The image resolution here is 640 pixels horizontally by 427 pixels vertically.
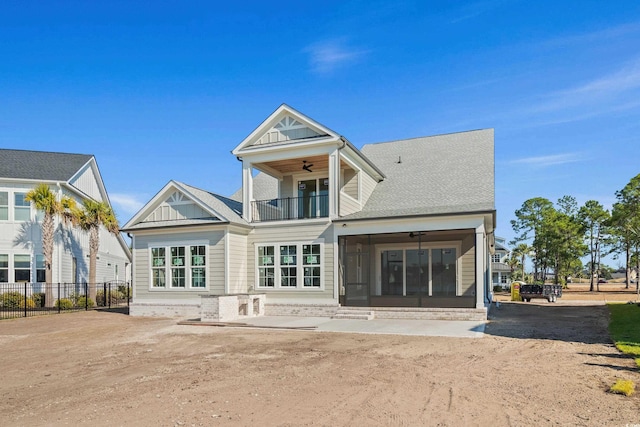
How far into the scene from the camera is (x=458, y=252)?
861 inches

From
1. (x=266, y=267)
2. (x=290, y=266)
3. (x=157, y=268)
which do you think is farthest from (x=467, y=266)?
(x=157, y=268)

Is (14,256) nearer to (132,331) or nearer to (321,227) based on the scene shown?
(132,331)

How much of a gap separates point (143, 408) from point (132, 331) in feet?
31.7

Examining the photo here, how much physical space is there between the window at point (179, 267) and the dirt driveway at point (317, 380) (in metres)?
5.65

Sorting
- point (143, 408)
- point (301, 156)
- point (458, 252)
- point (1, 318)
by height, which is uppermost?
point (301, 156)

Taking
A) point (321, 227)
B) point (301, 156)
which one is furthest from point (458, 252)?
point (301, 156)

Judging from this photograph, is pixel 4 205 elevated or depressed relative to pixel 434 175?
depressed

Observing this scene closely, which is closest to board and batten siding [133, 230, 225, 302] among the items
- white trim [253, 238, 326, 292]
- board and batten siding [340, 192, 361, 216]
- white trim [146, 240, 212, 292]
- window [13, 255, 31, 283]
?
white trim [146, 240, 212, 292]

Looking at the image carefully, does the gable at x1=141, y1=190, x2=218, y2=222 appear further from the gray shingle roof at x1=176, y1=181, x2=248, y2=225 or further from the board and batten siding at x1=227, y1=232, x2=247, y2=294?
the board and batten siding at x1=227, y1=232, x2=247, y2=294

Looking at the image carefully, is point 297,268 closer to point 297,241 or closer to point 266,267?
point 297,241

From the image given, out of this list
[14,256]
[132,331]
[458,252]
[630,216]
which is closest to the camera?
[132,331]

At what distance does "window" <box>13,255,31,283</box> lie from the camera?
26.1 m

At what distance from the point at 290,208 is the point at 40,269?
1543cm

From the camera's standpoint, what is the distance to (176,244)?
20062 mm
